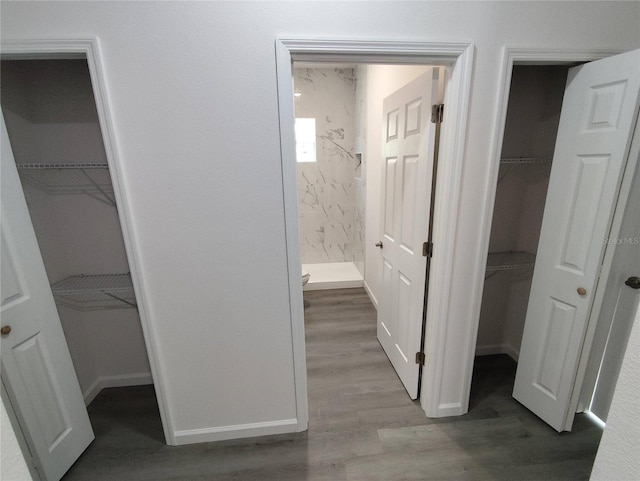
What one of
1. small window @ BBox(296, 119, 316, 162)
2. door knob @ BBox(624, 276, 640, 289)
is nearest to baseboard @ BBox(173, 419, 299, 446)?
door knob @ BBox(624, 276, 640, 289)

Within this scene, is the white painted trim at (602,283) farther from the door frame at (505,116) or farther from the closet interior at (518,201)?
the closet interior at (518,201)

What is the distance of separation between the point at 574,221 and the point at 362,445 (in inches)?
66.3

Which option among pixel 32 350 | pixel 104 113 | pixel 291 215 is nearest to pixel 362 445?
pixel 291 215

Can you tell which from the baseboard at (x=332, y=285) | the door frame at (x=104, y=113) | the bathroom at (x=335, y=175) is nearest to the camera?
the door frame at (x=104, y=113)

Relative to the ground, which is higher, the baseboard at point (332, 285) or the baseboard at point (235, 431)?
the baseboard at point (332, 285)

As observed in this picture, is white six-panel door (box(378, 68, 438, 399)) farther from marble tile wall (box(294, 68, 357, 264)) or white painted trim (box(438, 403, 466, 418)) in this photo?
marble tile wall (box(294, 68, 357, 264))

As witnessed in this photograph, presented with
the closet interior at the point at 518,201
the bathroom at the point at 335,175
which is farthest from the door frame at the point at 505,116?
the bathroom at the point at 335,175

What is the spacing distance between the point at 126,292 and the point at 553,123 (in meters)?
3.12

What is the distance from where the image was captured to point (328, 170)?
4.09m

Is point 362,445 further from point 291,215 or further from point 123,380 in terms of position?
point 123,380

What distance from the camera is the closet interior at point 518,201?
1876 millimetres

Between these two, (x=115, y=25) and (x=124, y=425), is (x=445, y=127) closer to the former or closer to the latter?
(x=115, y=25)

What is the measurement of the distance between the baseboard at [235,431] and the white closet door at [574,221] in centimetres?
153

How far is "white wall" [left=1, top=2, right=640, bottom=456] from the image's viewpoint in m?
1.16
